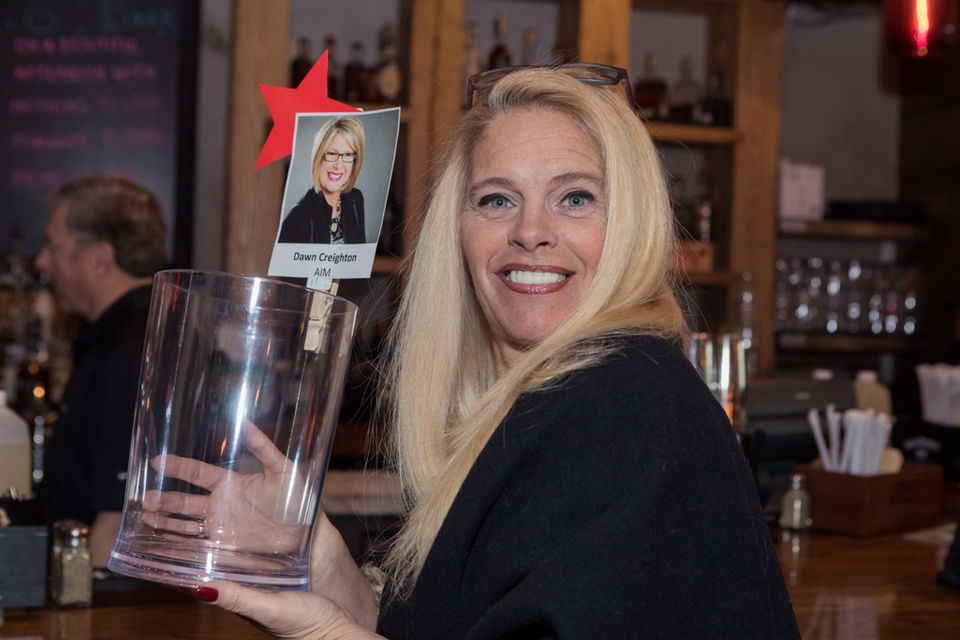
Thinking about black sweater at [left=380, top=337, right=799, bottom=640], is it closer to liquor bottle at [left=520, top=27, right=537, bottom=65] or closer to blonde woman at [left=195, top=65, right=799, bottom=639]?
blonde woman at [left=195, top=65, right=799, bottom=639]

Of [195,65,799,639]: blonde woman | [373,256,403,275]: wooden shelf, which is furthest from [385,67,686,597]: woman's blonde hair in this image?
[373,256,403,275]: wooden shelf

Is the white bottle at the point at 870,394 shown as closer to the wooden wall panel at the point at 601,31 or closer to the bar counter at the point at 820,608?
the bar counter at the point at 820,608

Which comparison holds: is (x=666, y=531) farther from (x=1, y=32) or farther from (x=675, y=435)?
(x=1, y=32)

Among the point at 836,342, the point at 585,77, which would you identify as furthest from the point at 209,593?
the point at 836,342

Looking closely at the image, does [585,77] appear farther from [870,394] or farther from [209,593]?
[870,394]

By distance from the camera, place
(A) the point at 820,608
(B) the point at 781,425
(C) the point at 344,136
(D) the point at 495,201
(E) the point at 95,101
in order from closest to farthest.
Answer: (C) the point at 344,136
(D) the point at 495,201
(A) the point at 820,608
(B) the point at 781,425
(E) the point at 95,101

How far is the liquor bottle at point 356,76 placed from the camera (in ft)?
10.5

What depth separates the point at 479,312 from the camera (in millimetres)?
1329

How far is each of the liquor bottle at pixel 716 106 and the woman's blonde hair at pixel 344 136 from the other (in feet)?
8.53

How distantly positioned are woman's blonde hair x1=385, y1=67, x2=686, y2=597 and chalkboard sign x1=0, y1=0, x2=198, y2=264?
194 cm

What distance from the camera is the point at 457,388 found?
4.28 feet

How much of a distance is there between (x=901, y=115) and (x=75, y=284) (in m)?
3.14

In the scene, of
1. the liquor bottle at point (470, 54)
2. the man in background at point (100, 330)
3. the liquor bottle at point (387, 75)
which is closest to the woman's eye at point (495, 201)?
the man in background at point (100, 330)

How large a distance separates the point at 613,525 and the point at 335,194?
0.44 m
